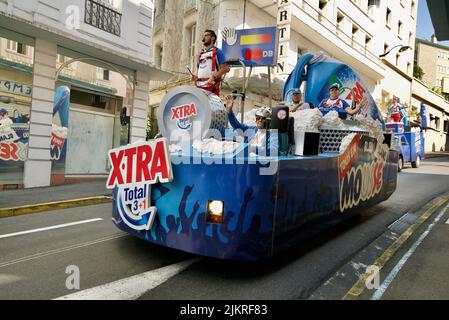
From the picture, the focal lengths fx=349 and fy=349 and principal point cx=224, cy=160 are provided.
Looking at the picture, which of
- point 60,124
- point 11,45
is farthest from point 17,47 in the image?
point 60,124

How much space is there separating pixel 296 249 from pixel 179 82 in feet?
46.2

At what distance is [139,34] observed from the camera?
11.3 m

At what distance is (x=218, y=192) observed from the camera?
285 cm

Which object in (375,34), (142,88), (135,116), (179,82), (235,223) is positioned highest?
(375,34)

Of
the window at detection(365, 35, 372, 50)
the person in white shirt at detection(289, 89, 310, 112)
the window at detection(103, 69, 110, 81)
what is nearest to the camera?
the person in white shirt at detection(289, 89, 310, 112)

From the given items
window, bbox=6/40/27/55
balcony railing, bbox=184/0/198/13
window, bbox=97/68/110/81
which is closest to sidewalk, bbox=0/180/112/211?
window, bbox=6/40/27/55

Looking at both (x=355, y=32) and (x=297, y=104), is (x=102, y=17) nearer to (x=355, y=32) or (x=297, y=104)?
(x=297, y=104)

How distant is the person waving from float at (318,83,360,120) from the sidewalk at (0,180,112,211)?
16.5 ft

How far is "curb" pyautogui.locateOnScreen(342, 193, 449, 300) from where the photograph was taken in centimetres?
292

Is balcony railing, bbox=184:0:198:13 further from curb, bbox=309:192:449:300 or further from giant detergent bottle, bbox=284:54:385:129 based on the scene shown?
curb, bbox=309:192:449:300

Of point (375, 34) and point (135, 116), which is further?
point (375, 34)

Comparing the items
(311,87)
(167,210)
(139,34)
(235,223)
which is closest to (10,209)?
(167,210)

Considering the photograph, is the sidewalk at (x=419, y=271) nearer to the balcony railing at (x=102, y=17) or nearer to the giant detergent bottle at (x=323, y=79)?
the giant detergent bottle at (x=323, y=79)

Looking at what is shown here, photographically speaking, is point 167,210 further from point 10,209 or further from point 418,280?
point 10,209
